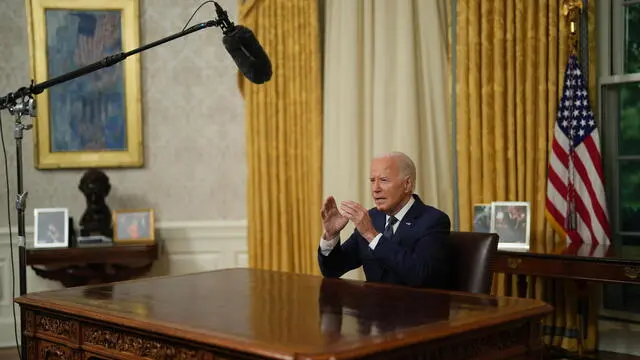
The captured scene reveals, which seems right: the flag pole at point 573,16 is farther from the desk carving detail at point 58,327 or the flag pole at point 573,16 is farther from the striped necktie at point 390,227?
the desk carving detail at point 58,327

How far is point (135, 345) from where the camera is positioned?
2.42m

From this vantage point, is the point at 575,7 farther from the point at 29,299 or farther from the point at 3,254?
the point at 3,254

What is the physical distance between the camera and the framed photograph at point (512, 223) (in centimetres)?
464

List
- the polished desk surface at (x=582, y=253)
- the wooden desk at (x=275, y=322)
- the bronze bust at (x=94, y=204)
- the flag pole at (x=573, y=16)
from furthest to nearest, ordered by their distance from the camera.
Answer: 1. the bronze bust at (x=94, y=204)
2. the flag pole at (x=573, y=16)
3. the polished desk surface at (x=582, y=253)
4. the wooden desk at (x=275, y=322)

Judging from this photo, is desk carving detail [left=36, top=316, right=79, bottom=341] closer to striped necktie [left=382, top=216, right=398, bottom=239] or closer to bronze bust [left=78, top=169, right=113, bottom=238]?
striped necktie [left=382, top=216, right=398, bottom=239]

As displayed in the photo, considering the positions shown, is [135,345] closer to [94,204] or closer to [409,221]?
[409,221]

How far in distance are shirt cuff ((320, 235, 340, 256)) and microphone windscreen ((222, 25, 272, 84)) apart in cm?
74

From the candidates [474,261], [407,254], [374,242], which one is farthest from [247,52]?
[474,261]

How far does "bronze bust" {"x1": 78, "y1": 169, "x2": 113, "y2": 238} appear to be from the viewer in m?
5.56

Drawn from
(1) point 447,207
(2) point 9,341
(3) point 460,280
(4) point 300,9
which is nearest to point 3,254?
(2) point 9,341

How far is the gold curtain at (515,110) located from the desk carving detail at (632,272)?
86 cm

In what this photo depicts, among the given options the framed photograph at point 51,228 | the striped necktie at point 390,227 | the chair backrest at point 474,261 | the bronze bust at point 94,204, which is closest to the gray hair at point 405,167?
the striped necktie at point 390,227

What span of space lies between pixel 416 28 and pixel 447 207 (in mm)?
1295

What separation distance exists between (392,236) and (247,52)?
3.22ft
